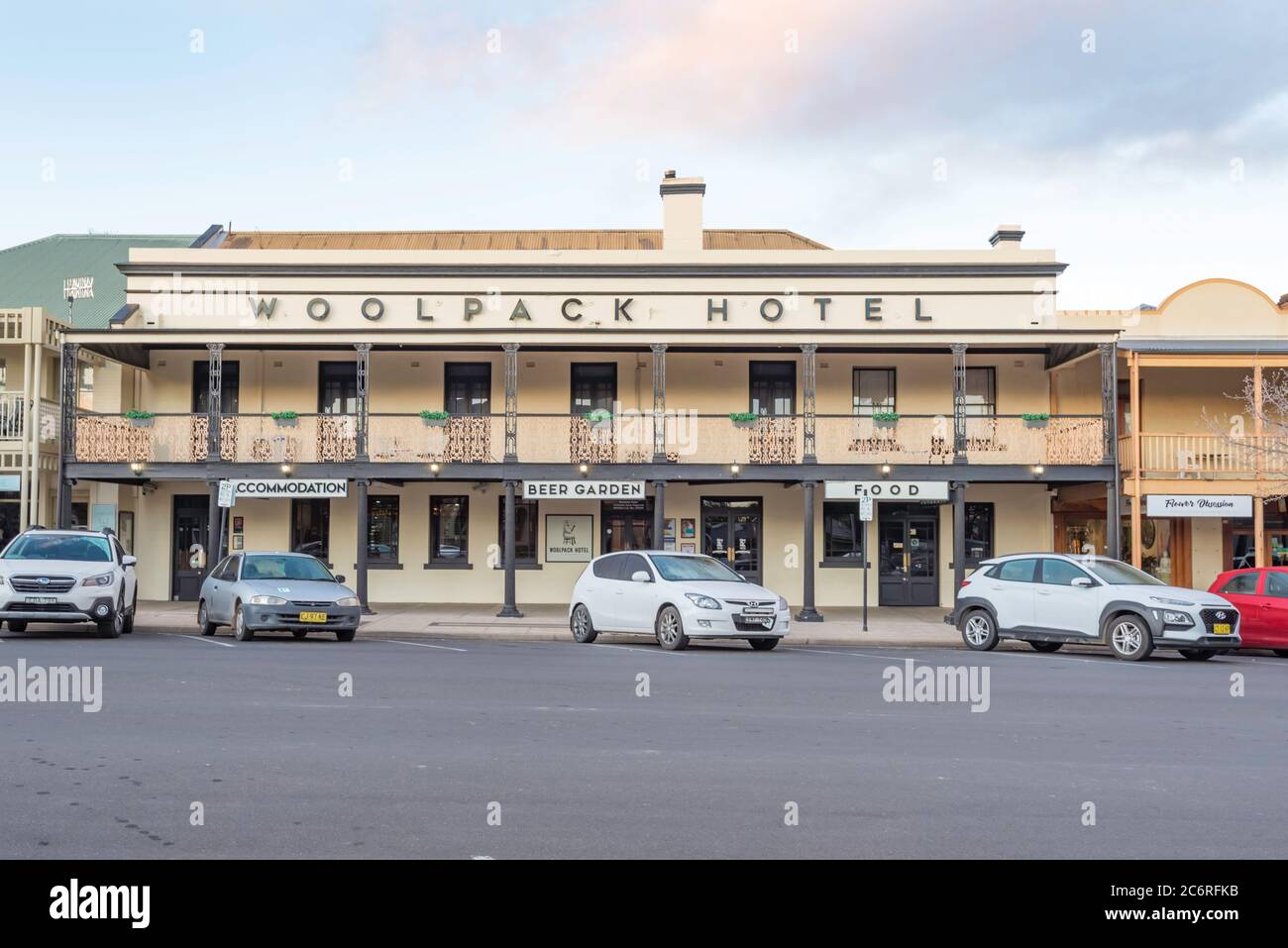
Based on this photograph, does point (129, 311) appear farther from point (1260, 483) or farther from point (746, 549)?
point (1260, 483)

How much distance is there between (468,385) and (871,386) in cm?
905

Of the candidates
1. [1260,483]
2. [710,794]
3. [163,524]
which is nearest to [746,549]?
[1260,483]

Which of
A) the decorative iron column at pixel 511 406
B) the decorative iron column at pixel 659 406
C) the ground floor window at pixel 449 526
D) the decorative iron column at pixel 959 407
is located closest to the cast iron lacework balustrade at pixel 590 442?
the decorative iron column at pixel 659 406

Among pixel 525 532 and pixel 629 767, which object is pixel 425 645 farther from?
pixel 629 767

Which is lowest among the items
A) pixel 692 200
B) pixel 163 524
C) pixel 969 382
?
pixel 163 524

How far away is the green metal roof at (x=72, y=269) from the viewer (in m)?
32.5

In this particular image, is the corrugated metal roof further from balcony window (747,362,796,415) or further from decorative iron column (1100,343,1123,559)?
decorative iron column (1100,343,1123,559)

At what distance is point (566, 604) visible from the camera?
1081 inches

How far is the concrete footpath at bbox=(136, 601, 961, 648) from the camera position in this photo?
67.4 ft

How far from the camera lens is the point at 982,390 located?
2792cm

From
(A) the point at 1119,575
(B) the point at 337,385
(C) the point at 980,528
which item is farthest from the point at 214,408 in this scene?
(A) the point at 1119,575

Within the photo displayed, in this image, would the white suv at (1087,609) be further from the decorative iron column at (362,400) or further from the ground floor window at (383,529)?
the ground floor window at (383,529)

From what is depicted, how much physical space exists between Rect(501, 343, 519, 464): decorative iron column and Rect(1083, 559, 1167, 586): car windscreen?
1144 centimetres
